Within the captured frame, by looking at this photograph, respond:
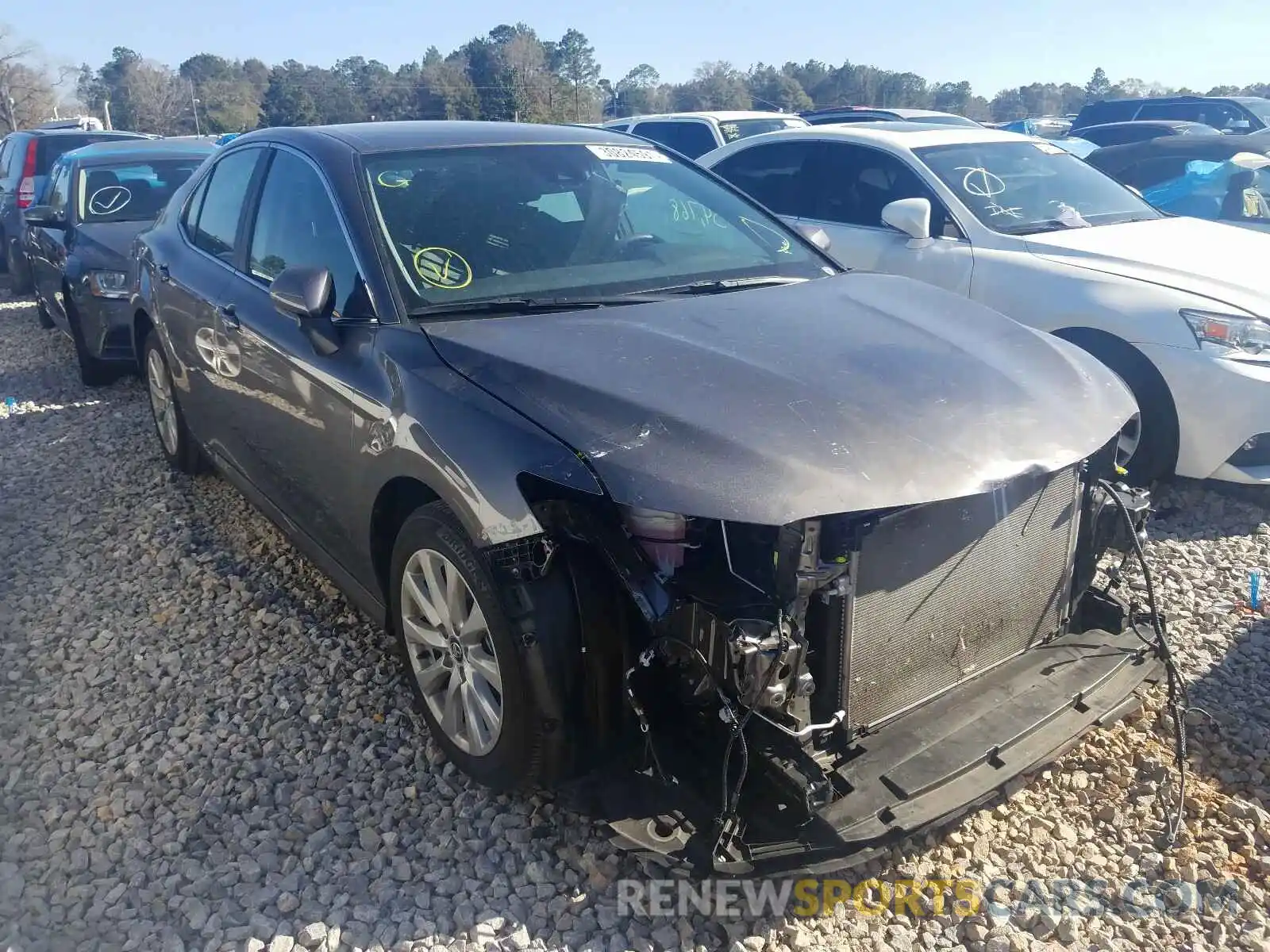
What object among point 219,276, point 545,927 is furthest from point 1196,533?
point 219,276

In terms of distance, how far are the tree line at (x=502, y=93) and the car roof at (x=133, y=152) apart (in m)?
30.8

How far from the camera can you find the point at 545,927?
7.93 feet

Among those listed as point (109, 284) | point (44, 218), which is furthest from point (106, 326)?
point (44, 218)

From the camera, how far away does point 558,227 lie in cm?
337

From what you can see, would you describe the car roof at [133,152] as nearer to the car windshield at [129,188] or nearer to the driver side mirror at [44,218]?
the car windshield at [129,188]

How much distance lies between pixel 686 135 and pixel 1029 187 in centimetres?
698

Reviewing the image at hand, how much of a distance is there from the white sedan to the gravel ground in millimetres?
663

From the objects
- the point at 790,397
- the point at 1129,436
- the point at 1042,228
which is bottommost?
the point at 1129,436

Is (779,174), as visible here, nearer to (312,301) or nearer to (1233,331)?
(1233,331)

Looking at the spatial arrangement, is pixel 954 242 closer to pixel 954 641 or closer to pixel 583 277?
pixel 583 277

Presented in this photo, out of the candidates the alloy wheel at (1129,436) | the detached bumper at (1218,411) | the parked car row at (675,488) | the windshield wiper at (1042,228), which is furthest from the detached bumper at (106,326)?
the detached bumper at (1218,411)

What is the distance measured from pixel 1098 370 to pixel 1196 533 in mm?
2019

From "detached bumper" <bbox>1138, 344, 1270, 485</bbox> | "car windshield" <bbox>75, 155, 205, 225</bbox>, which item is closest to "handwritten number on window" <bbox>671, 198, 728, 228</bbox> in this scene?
"detached bumper" <bbox>1138, 344, 1270, 485</bbox>

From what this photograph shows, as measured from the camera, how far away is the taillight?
11266 millimetres
